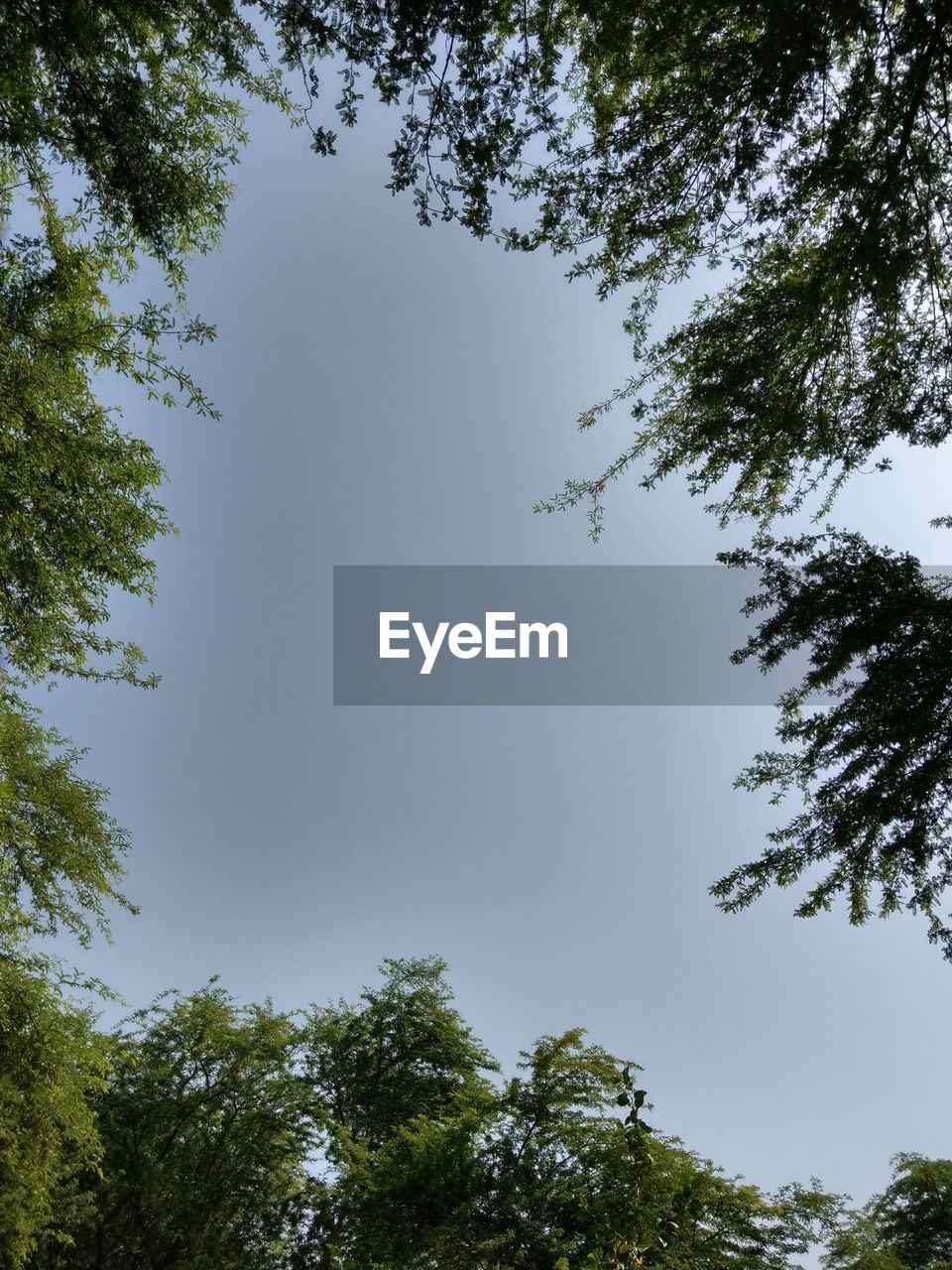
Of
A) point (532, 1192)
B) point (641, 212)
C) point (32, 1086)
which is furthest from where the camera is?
point (532, 1192)

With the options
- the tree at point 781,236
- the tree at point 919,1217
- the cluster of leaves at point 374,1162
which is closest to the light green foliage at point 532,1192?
the cluster of leaves at point 374,1162

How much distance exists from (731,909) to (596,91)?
6409 millimetres

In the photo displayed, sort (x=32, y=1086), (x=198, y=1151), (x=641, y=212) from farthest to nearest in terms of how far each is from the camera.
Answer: (x=198, y=1151), (x=32, y=1086), (x=641, y=212)

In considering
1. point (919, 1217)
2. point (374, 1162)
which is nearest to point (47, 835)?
point (374, 1162)

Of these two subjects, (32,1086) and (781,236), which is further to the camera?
(32,1086)

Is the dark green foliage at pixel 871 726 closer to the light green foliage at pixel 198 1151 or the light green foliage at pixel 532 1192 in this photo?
the light green foliage at pixel 532 1192

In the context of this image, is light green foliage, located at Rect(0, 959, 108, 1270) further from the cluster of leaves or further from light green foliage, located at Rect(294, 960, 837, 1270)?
light green foliage, located at Rect(294, 960, 837, 1270)

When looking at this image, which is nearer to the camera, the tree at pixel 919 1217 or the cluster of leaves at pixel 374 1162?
the cluster of leaves at pixel 374 1162

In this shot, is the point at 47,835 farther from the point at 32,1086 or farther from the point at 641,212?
the point at 641,212

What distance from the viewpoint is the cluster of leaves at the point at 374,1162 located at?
10938 millimetres

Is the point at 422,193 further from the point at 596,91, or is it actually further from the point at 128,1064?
the point at 128,1064

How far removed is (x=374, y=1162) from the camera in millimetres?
13406

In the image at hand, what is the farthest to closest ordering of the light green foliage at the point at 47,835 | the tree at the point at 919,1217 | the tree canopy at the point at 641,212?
the tree at the point at 919,1217 < the light green foliage at the point at 47,835 < the tree canopy at the point at 641,212

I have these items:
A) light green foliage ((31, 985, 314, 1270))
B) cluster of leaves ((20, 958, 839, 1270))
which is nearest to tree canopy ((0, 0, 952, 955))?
cluster of leaves ((20, 958, 839, 1270))
